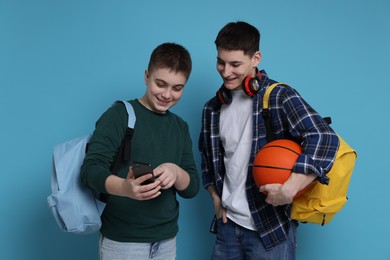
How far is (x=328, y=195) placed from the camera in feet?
5.18

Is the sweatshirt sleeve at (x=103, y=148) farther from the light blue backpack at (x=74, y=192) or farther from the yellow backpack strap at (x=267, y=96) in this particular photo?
the yellow backpack strap at (x=267, y=96)

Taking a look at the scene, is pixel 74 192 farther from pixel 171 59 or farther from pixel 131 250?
pixel 171 59

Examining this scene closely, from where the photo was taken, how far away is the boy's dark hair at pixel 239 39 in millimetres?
1741

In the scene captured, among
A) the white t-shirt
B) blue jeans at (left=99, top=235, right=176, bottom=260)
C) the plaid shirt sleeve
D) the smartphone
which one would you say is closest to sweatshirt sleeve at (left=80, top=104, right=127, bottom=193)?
the smartphone

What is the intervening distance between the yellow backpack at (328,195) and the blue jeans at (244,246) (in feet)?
0.54

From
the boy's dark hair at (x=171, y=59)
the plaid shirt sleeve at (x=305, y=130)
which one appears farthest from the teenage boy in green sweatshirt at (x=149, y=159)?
the plaid shirt sleeve at (x=305, y=130)

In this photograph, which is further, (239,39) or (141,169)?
(239,39)

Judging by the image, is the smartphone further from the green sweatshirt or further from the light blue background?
the light blue background

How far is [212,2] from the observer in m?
2.29

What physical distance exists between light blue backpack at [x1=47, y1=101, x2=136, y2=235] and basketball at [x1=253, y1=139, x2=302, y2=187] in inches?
19.4

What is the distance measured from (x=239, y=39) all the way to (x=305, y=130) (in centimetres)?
47

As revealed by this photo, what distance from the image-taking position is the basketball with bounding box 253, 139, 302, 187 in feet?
4.98

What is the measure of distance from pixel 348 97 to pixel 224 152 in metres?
0.94

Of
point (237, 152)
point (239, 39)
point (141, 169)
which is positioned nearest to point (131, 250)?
point (141, 169)
